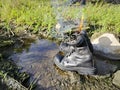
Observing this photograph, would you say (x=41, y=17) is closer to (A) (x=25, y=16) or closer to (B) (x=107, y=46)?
(A) (x=25, y=16)

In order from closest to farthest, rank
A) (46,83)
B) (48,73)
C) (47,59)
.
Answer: (46,83), (48,73), (47,59)

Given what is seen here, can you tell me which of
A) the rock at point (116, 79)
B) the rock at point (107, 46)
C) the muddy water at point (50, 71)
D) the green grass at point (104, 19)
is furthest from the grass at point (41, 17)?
the rock at point (116, 79)

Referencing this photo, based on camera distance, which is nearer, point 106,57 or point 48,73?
point 48,73

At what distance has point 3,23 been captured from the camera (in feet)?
22.1

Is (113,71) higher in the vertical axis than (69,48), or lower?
lower

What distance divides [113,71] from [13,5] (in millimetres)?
4203

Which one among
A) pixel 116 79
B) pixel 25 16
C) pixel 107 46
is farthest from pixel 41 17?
pixel 116 79

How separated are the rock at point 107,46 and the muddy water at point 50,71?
0.23m

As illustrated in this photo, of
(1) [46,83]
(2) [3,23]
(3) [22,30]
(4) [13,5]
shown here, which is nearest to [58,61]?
(1) [46,83]

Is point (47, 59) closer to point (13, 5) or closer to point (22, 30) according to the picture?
point (22, 30)

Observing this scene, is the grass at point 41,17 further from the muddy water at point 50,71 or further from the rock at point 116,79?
the rock at point 116,79

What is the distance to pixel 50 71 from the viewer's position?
4727 millimetres

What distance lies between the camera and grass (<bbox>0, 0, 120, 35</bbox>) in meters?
6.53

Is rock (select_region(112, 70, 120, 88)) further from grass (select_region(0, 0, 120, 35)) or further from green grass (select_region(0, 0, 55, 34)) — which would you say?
green grass (select_region(0, 0, 55, 34))
